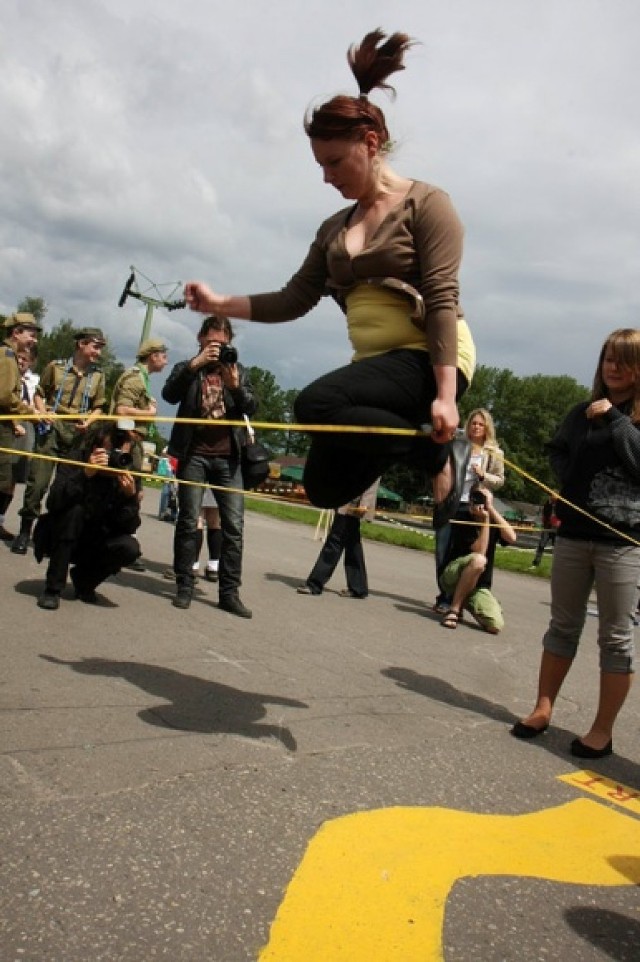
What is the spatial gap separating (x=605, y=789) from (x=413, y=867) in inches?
55.2

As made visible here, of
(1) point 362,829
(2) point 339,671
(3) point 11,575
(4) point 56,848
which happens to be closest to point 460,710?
(2) point 339,671

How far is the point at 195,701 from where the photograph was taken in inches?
150

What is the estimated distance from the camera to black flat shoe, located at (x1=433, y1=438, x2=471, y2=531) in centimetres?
319

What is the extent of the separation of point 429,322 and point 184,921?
215cm

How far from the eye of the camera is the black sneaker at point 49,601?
214 inches

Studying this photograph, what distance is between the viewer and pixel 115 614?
5.59 metres

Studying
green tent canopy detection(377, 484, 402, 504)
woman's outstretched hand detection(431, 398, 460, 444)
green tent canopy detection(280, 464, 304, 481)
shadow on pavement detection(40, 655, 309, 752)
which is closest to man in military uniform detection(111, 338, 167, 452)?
shadow on pavement detection(40, 655, 309, 752)

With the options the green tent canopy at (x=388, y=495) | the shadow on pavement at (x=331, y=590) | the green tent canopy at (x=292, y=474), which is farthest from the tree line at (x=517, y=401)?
the shadow on pavement at (x=331, y=590)

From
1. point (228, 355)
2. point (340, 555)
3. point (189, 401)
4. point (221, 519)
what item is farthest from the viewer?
point (340, 555)

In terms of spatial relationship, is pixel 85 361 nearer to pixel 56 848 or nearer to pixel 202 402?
pixel 202 402

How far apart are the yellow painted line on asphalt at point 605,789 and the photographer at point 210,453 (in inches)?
126

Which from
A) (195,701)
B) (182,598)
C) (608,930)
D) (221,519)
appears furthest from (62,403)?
(608,930)

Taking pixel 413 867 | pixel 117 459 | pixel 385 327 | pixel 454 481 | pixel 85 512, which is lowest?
pixel 413 867

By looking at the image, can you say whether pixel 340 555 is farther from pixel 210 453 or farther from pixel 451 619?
pixel 210 453
